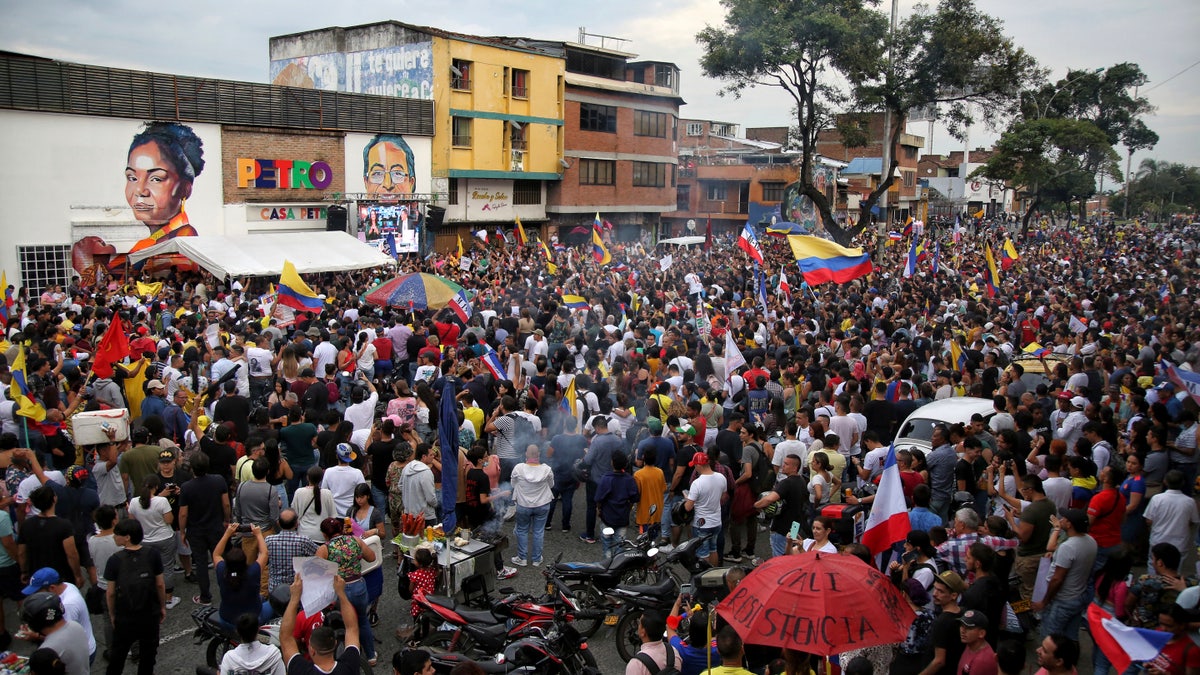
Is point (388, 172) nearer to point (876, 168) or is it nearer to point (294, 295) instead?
point (294, 295)

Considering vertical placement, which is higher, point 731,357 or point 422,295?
point 422,295

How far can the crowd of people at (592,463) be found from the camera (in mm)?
6211

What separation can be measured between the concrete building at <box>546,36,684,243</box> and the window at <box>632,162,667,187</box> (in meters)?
0.05

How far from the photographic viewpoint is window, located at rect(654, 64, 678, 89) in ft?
154

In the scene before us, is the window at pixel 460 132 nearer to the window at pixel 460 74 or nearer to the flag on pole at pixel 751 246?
the window at pixel 460 74

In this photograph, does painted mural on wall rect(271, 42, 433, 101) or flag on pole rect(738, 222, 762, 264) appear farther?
painted mural on wall rect(271, 42, 433, 101)

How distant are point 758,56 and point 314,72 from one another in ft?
70.6

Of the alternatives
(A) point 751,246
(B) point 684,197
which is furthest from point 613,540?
(B) point 684,197

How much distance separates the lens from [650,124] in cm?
4700

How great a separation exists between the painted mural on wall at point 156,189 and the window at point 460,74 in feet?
39.9

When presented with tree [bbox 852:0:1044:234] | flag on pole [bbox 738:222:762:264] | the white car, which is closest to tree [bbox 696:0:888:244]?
tree [bbox 852:0:1044:234]

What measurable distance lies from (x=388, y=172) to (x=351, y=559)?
96.6 ft

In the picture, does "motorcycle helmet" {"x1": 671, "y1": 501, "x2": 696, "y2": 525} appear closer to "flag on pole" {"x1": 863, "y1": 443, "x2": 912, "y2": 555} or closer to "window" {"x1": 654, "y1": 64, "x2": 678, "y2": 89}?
"flag on pole" {"x1": 863, "y1": 443, "x2": 912, "y2": 555}

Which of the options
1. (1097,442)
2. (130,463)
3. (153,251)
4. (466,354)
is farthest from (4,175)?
(1097,442)
